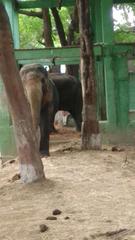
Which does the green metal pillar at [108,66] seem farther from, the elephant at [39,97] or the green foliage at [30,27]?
the green foliage at [30,27]

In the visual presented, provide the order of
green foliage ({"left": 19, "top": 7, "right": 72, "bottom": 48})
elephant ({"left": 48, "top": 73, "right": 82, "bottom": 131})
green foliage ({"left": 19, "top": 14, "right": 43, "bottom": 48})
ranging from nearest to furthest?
elephant ({"left": 48, "top": 73, "right": 82, "bottom": 131})
green foliage ({"left": 19, "top": 7, "right": 72, "bottom": 48})
green foliage ({"left": 19, "top": 14, "right": 43, "bottom": 48})

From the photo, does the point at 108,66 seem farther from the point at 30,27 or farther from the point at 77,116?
the point at 30,27

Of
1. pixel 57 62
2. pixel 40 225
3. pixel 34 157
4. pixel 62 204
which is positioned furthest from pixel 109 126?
pixel 40 225

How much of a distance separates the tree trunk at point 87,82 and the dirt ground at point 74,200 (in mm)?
546

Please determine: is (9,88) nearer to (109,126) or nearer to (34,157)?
(34,157)

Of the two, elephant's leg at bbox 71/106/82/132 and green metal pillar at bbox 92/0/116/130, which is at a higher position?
green metal pillar at bbox 92/0/116/130

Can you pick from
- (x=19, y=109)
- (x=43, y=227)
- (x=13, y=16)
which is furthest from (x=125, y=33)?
(x=43, y=227)

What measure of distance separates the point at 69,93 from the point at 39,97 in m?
5.09

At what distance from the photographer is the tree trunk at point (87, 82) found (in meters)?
10.8

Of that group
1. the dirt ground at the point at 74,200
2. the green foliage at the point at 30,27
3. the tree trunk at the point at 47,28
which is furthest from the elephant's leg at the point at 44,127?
the green foliage at the point at 30,27

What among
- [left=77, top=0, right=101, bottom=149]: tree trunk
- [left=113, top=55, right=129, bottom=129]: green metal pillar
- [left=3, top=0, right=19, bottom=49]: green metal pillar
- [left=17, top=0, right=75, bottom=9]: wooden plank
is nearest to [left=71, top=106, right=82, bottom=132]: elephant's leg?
[left=3, top=0, right=19, bottom=49]: green metal pillar

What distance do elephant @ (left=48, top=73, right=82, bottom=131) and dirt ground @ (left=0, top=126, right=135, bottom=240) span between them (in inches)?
204

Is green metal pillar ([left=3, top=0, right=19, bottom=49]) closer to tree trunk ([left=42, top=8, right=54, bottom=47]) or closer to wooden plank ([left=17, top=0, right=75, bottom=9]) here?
wooden plank ([left=17, top=0, right=75, bottom=9])

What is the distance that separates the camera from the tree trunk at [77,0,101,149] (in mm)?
10805
